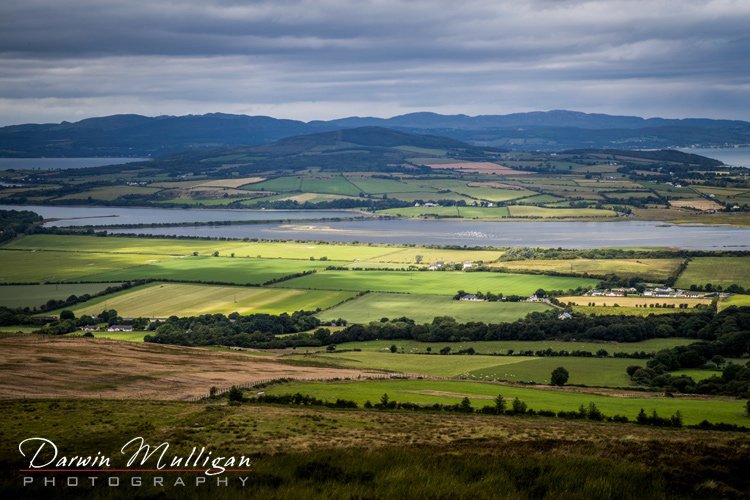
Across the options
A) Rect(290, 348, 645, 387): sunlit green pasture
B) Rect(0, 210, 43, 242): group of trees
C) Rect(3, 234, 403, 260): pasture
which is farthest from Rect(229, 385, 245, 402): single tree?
Rect(0, 210, 43, 242): group of trees

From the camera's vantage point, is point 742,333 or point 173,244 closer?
point 742,333

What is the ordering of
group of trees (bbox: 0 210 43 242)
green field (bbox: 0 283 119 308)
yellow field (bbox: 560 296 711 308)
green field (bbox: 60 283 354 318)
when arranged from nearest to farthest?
1. yellow field (bbox: 560 296 711 308)
2. green field (bbox: 60 283 354 318)
3. green field (bbox: 0 283 119 308)
4. group of trees (bbox: 0 210 43 242)

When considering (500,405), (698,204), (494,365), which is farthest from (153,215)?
(500,405)

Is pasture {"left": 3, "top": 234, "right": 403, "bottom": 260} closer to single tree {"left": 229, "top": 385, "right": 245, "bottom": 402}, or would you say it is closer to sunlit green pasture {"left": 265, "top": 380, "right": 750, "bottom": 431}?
sunlit green pasture {"left": 265, "top": 380, "right": 750, "bottom": 431}

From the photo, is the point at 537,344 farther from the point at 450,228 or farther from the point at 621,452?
the point at 450,228

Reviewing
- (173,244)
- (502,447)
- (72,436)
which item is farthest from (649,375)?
(173,244)

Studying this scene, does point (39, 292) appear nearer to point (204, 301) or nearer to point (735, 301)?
point (204, 301)
